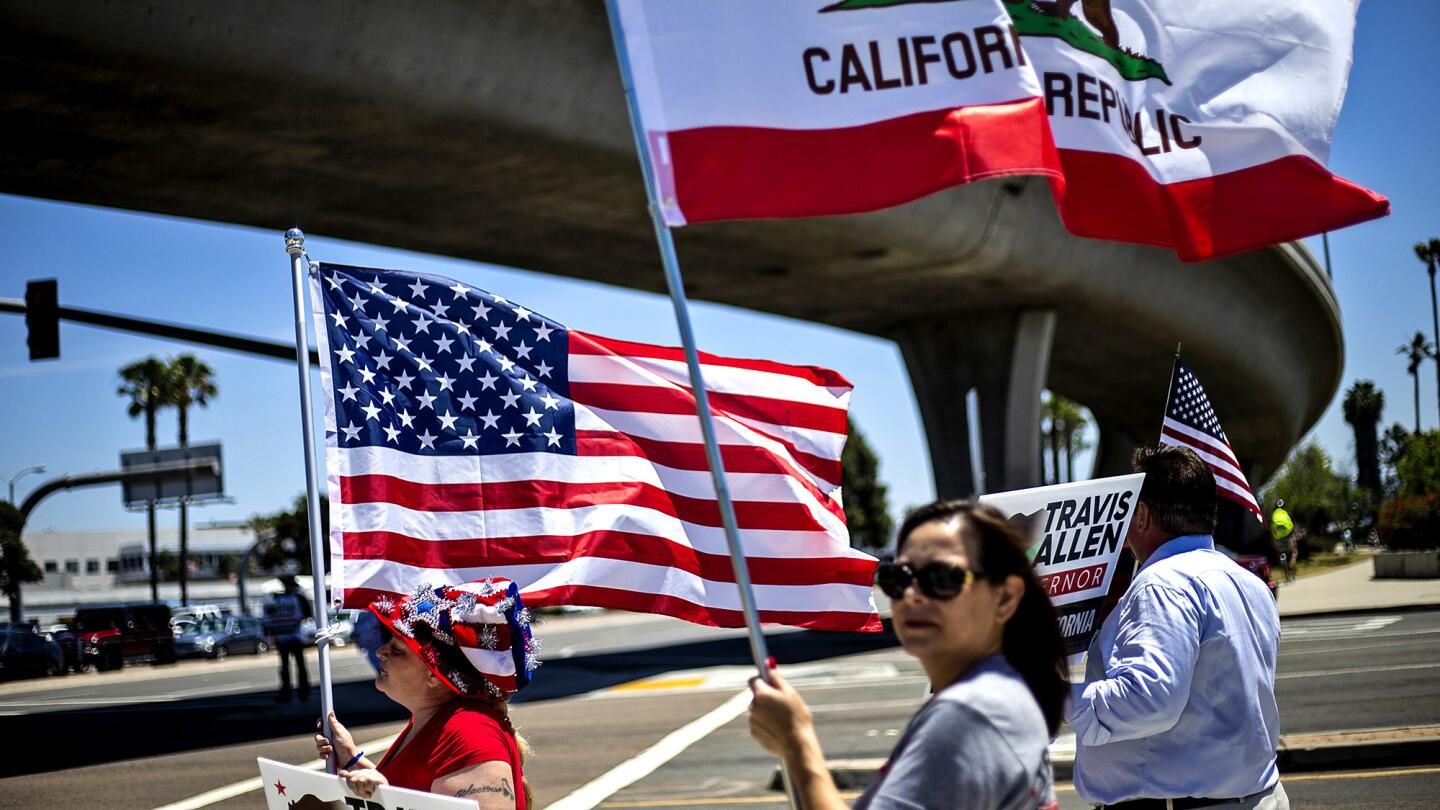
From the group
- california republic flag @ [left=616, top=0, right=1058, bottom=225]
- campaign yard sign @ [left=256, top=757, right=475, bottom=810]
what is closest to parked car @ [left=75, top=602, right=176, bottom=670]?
campaign yard sign @ [left=256, top=757, right=475, bottom=810]

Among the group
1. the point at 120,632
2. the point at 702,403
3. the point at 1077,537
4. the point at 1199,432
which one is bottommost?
the point at 120,632

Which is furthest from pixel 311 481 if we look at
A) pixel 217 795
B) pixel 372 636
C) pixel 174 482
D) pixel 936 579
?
pixel 174 482

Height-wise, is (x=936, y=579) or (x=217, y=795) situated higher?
(x=936, y=579)

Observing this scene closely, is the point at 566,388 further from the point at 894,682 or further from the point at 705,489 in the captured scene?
the point at 894,682

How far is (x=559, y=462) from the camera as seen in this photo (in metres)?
5.07

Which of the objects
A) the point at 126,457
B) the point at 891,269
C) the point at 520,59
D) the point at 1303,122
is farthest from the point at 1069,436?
the point at 1303,122

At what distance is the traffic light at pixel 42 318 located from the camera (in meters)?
15.4

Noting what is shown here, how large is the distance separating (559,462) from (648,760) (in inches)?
329

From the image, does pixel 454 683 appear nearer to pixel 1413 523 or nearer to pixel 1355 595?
pixel 1355 595

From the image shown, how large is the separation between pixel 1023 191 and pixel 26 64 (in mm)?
16111

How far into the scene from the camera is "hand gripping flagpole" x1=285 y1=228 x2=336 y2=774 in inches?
158

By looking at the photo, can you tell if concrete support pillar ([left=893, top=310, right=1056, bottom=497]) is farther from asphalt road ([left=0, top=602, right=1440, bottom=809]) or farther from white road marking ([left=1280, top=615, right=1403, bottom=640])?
white road marking ([left=1280, top=615, right=1403, bottom=640])

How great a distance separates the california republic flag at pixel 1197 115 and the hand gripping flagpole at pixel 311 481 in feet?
9.09

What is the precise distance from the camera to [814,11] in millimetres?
4211
